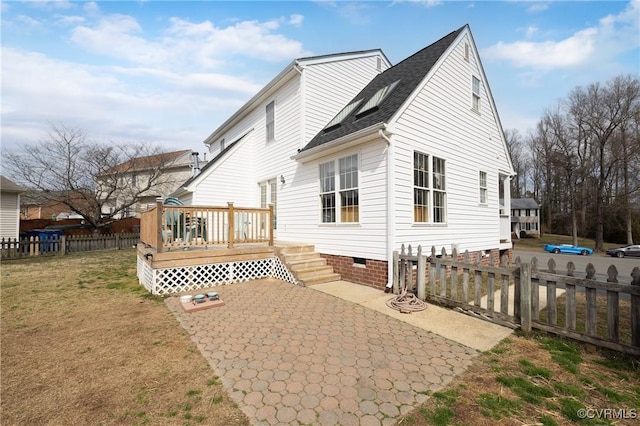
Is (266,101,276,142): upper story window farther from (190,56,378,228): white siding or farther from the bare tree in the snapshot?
the bare tree

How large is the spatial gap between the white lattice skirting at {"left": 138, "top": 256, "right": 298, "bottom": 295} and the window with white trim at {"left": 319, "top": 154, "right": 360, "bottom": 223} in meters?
2.24

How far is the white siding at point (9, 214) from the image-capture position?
54.3 feet

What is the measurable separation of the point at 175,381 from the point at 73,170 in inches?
974

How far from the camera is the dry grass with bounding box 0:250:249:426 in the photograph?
2.56 meters

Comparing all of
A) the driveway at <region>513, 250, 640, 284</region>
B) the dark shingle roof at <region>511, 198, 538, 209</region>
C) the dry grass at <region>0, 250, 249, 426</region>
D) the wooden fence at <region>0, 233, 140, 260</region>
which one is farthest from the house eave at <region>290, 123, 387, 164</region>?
the dark shingle roof at <region>511, 198, 538, 209</region>

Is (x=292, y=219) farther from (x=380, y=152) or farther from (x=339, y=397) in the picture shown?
(x=339, y=397)

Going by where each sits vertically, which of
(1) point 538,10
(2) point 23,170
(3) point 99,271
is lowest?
(3) point 99,271

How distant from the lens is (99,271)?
1048cm

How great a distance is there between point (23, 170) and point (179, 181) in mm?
12583

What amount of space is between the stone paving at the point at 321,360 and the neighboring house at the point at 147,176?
14.6 metres

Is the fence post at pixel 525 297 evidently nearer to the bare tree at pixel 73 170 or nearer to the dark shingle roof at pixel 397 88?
the dark shingle roof at pixel 397 88

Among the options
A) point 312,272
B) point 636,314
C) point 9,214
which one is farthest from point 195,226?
point 9,214

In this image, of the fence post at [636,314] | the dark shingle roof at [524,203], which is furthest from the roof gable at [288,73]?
the dark shingle roof at [524,203]

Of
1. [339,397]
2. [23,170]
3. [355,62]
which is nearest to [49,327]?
[339,397]
